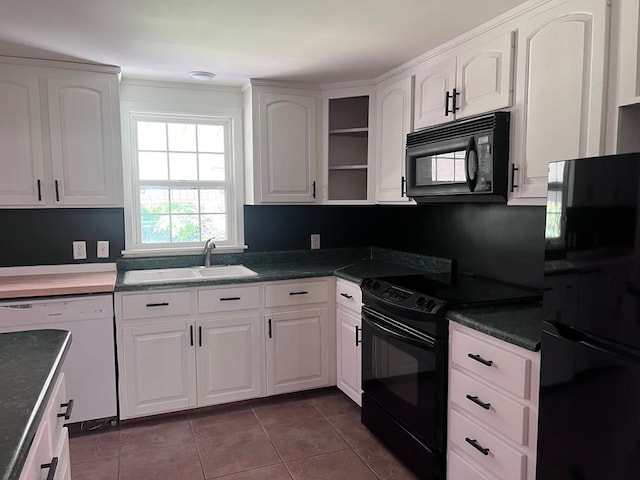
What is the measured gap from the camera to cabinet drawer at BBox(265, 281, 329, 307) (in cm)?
309

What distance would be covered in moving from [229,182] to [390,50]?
158 cm

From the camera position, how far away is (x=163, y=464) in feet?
8.04

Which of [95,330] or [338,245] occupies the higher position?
[338,245]

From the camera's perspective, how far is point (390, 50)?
262 centimetres

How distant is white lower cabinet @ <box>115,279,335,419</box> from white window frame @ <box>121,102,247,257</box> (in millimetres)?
624

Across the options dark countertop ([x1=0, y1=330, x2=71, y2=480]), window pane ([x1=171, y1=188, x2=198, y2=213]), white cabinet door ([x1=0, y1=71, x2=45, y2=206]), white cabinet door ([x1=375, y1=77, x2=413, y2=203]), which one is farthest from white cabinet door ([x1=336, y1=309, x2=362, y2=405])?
white cabinet door ([x1=0, y1=71, x2=45, y2=206])

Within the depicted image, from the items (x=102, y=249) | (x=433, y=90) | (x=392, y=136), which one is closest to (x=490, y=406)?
(x=433, y=90)

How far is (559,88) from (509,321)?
3.11ft

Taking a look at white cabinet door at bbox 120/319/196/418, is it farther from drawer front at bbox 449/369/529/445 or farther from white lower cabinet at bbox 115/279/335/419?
drawer front at bbox 449/369/529/445

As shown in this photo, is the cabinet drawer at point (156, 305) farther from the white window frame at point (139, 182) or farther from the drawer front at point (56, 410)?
the drawer front at point (56, 410)

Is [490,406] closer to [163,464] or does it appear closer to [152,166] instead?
[163,464]

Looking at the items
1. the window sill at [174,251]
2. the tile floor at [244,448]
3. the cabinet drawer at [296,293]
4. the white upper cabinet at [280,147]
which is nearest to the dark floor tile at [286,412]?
the tile floor at [244,448]

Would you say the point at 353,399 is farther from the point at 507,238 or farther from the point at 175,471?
the point at 507,238

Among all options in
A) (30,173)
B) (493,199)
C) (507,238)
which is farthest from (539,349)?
(30,173)
